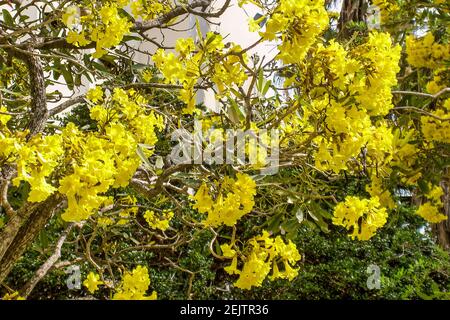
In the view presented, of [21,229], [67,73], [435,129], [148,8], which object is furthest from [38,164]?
[148,8]

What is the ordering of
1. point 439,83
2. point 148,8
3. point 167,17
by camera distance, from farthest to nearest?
point 148,8 → point 439,83 → point 167,17

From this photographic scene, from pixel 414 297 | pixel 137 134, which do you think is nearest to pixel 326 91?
pixel 137 134

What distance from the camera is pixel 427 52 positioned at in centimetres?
249

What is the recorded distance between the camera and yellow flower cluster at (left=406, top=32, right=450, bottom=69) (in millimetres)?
2480

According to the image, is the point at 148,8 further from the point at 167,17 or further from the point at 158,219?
the point at 158,219

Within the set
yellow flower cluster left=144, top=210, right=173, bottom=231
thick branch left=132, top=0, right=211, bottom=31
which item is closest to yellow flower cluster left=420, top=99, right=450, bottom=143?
thick branch left=132, top=0, right=211, bottom=31

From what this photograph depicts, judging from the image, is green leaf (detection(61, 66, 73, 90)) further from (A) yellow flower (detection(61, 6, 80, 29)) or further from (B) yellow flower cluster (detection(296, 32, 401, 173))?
(B) yellow flower cluster (detection(296, 32, 401, 173))

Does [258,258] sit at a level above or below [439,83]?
below

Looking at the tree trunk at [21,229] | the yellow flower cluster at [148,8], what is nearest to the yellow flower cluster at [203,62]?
the tree trunk at [21,229]

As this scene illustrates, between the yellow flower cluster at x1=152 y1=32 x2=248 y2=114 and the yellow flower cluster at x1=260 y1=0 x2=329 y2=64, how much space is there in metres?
0.21

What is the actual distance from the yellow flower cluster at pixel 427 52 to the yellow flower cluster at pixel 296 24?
1356mm

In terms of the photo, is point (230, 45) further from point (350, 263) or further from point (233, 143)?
point (350, 263)

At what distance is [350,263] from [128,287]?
2.90 metres

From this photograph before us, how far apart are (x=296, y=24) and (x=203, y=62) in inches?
13.7
